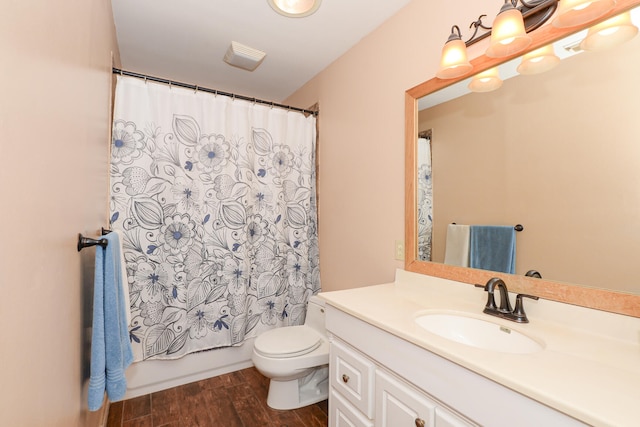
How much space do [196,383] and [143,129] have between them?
184 centimetres

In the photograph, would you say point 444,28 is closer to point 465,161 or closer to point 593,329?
point 465,161

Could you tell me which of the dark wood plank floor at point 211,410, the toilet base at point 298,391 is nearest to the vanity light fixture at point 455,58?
the toilet base at point 298,391

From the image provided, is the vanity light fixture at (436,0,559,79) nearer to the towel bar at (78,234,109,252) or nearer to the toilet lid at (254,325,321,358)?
the towel bar at (78,234,109,252)

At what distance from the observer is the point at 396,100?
1.75m

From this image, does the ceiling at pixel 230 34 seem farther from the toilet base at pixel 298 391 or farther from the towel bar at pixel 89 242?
the toilet base at pixel 298 391

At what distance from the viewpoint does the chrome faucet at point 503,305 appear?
1.11m

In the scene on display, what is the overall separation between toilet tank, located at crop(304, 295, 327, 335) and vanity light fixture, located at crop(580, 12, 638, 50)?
6.28 feet

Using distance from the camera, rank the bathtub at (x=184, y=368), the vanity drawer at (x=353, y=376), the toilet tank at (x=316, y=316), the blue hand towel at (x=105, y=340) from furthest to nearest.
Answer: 1. the toilet tank at (x=316, y=316)
2. the bathtub at (x=184, y=368)
3. the vanity drawer at (x=353, y=376)
4. the blue hand towel at (x=105, y=340)

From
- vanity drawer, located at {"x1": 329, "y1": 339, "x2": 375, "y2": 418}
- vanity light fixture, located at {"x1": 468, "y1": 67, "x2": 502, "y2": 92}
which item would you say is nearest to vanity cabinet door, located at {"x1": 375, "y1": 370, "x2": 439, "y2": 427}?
vanity drawer, located at {"x1": 329, "y1": 339, "x2": 375, "y2": 418}

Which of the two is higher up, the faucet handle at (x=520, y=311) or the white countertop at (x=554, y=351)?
the faucet handle at (x=520, y=311)

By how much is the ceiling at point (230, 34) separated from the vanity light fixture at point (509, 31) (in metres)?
0.75

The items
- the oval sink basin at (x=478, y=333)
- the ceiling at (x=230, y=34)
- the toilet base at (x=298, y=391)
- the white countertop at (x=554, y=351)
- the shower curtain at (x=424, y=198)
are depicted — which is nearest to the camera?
the white countertop at (x=554, y=351)

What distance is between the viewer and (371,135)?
6.37 ft

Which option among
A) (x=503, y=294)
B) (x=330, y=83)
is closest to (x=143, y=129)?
(x=330, y=83)
